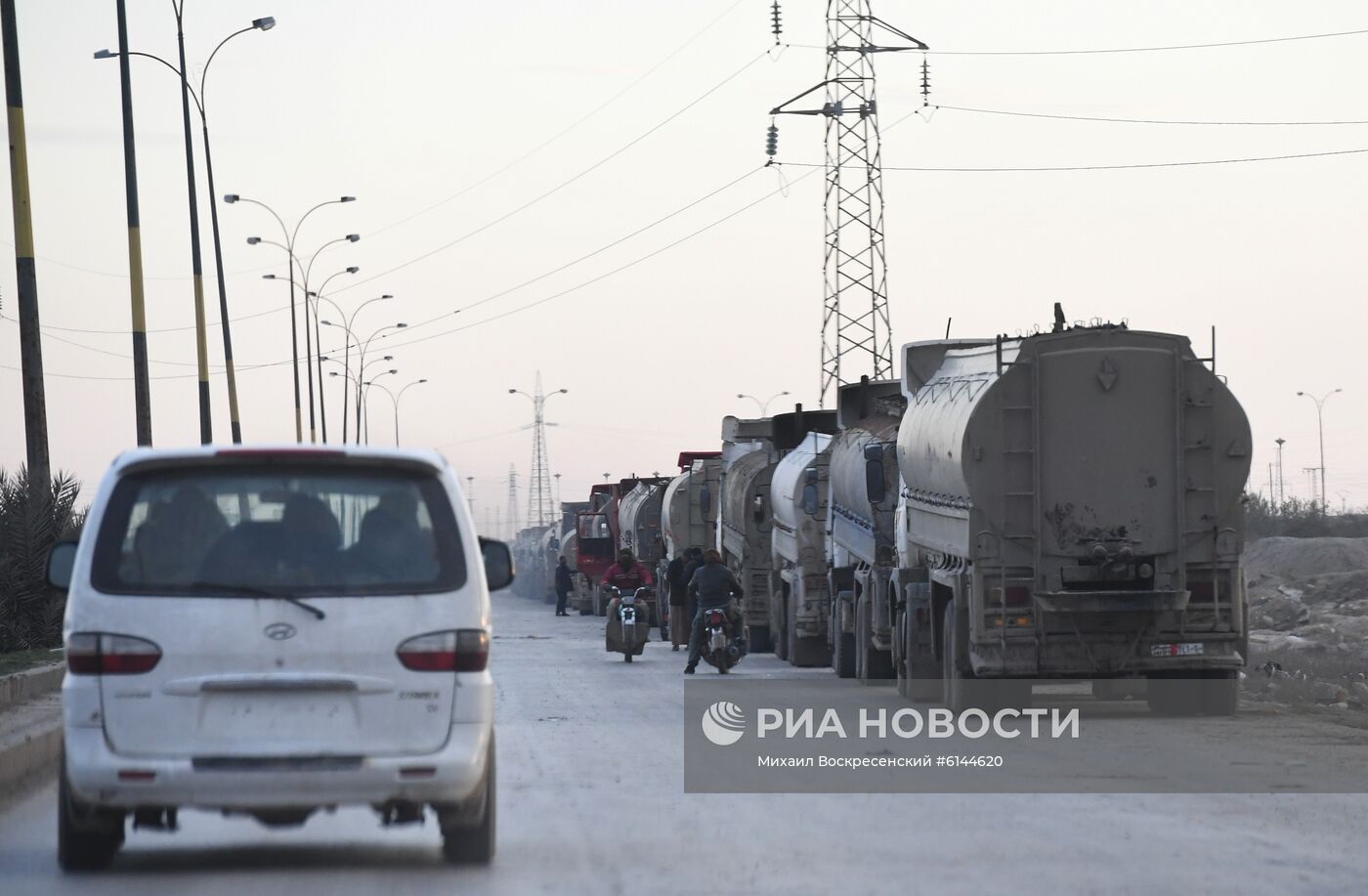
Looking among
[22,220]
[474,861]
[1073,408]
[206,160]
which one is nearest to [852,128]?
[206,160]

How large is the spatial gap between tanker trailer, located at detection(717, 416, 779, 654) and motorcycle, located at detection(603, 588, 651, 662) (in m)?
2.20

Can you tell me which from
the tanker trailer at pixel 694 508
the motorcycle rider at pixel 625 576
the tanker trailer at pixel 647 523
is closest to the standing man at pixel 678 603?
the motorcycle rider at pixel 625 576

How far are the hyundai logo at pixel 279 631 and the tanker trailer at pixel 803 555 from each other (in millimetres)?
20183

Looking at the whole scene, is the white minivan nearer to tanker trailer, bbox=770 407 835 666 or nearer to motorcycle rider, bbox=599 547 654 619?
tanker trailer, bbox=770 407 835 666

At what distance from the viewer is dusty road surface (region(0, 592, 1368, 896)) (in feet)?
30.0

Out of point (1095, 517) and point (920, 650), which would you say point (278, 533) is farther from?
point (920, 650)

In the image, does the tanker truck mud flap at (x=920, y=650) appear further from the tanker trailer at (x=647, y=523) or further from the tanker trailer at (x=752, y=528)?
the tanker trailer at (x=647, y=523)

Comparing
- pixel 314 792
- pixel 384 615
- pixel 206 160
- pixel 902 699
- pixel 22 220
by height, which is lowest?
pixel 902 699

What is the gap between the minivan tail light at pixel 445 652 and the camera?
356 inches

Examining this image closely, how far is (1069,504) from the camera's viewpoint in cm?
1877

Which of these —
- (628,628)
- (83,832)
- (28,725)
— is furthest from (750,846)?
(628,628)

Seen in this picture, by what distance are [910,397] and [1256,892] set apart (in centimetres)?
1445

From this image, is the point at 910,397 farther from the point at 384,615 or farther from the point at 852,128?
the point at 852,128

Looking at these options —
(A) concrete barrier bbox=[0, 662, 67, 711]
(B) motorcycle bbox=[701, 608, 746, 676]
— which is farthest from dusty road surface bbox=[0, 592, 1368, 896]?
(B) motorcycle bbox=[701, 608, 746, 676]
